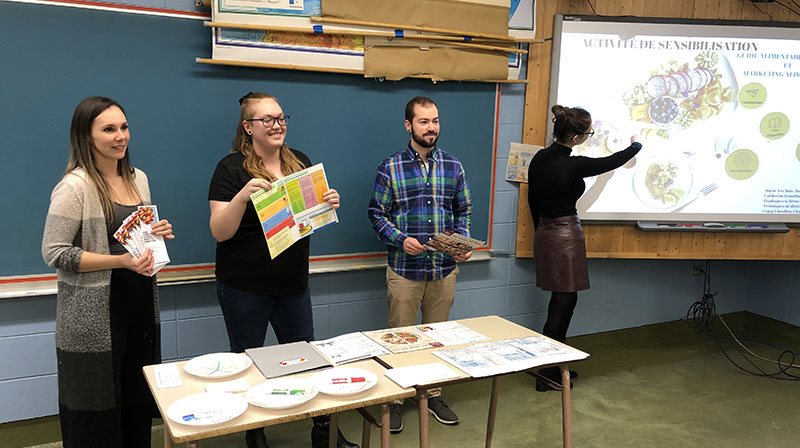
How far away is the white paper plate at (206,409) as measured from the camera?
1.46 meters

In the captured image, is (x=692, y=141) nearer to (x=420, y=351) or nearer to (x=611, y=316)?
(x=611, y=316)

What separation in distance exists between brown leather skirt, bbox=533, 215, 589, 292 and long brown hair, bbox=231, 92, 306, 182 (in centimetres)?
157

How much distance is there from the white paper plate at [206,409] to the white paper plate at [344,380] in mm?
233

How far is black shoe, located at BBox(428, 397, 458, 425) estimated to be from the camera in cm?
297

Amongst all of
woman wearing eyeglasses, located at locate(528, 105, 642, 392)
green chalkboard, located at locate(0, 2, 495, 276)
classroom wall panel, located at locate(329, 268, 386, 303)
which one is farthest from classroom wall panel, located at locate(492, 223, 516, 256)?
classroom wall panel, located at locate(329, 268, 386, 303)

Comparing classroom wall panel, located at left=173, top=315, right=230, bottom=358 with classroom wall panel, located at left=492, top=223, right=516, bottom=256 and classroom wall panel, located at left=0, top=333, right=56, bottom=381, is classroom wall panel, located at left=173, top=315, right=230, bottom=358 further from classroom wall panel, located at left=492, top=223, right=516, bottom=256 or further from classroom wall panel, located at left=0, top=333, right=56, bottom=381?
classroom wall panel, located at left=492, top=223, right=516, bottom=256

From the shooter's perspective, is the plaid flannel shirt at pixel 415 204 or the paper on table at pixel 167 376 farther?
the plaid flannel shirt at pixel 415 204

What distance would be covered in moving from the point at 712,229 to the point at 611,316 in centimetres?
89

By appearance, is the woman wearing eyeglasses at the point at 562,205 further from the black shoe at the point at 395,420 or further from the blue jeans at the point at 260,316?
the blue jeans at the point at 260,316

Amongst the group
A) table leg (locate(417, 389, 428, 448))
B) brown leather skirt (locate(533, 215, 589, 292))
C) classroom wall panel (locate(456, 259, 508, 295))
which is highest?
brown leather skirt (locate(533, 215, 589, 292))

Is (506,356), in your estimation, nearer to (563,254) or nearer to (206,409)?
(206,409)

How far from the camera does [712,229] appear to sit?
3.75 meters

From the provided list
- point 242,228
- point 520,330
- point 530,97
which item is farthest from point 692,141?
point 242,228

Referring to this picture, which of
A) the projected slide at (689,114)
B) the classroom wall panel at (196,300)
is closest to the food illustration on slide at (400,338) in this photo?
the classroom wall panel at (196,300)
